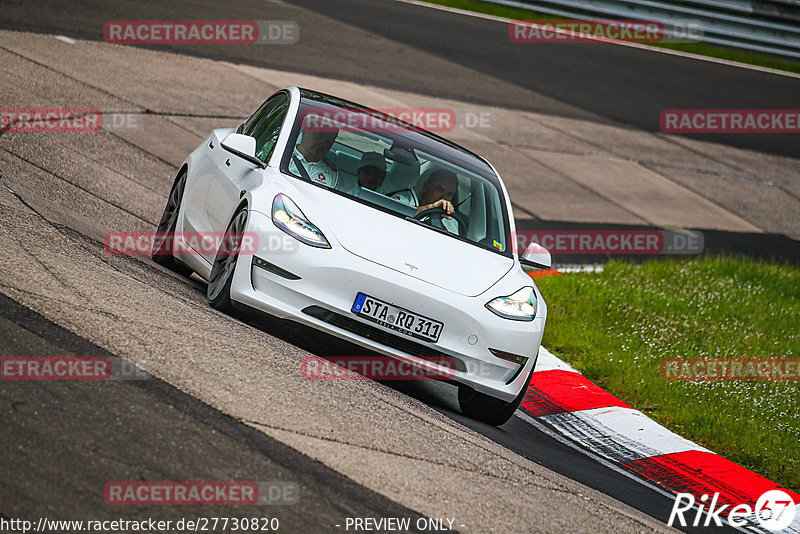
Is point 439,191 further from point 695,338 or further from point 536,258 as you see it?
point 695,338

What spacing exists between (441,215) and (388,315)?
131cm

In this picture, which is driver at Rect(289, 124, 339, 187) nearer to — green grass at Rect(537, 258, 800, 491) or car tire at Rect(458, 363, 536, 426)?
car tire at Rect(458, 363, 536, 426)

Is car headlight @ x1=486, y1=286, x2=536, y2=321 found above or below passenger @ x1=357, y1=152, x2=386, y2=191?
below

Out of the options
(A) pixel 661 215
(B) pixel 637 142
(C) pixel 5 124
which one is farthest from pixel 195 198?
(B) pixel 637 142

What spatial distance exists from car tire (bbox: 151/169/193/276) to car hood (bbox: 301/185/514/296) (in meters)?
1.73

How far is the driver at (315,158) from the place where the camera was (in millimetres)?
7079

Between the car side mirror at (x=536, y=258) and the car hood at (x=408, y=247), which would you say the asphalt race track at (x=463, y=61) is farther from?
the car side mirror at (x=536, y=258)

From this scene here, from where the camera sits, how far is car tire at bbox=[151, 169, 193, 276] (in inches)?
317

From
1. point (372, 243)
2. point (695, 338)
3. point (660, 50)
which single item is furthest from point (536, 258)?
point (660, 50)

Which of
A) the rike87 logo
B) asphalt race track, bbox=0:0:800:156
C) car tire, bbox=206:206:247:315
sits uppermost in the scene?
A: asphalt race track, bbox=0:0:800:156

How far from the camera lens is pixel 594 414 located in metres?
7.61

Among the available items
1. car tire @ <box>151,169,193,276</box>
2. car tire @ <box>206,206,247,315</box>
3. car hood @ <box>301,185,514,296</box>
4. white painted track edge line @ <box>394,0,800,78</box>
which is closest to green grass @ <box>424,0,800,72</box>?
white painted track edge line @ <box>394,0,800,78</box>

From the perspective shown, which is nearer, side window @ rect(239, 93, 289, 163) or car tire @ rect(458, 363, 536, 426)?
car tire @ rect(458, 363, 536, 426)

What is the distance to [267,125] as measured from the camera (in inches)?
304
